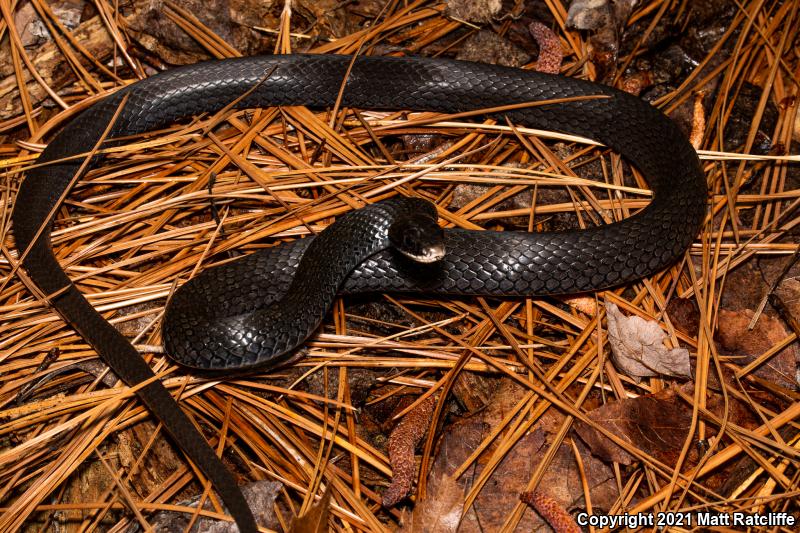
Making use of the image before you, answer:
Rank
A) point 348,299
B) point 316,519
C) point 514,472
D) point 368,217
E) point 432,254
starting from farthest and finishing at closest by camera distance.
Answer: point 348,299
point 368,217
point 432,254
point 514,472
point 316,519

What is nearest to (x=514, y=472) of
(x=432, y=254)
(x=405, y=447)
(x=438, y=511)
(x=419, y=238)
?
(x=438, y=511)

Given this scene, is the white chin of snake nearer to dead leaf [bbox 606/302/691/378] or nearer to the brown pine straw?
the brown pine straw

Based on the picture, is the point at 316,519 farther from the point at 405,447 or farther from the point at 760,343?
the point at 760,343

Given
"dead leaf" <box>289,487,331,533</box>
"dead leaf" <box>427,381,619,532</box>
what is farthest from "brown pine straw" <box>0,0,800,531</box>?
"dead leaf" <box>289,487,331,533</box>

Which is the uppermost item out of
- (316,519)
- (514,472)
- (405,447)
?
(316,519)

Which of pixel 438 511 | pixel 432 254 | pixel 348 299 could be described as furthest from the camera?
pixel 348 299

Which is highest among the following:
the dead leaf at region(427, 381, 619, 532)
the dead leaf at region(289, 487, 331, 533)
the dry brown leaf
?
the dead leaf at region(289, 487, 331, 533)
